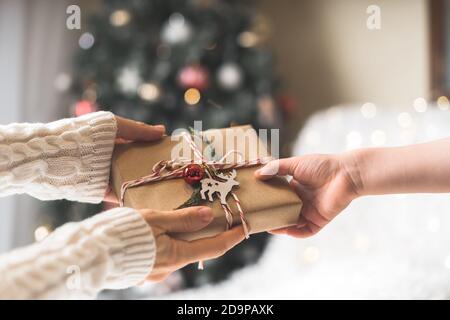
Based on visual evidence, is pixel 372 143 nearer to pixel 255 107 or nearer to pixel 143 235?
pixel 255 107

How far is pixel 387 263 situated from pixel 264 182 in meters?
0.94

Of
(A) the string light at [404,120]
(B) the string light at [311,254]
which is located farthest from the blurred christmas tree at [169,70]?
(A) the string light at [404,120]

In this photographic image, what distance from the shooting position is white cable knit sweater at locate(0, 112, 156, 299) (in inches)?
27.6

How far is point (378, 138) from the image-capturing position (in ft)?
6.20

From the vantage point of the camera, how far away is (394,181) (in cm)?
101

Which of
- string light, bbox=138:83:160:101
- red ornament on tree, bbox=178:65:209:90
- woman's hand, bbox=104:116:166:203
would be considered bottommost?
woman's hand, bbox=104:116:166:203

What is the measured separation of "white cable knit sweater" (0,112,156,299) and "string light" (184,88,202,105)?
110 cm

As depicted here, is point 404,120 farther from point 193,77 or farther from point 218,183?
point 218,183

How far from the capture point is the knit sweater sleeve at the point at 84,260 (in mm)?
693

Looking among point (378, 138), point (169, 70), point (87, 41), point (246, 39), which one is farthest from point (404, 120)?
point (87, 41)

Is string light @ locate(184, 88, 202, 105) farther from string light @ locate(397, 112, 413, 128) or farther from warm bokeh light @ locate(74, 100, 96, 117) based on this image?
string light @ locate(397, 112, 413, 128)

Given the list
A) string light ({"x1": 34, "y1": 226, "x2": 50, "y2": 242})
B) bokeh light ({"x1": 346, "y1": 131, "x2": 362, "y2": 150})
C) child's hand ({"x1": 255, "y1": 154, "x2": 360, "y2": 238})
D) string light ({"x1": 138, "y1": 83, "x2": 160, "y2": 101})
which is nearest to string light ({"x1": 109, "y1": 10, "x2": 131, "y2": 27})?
string light ({"x1": 138, "y1": 83, "x2": 160, "y2": 101})

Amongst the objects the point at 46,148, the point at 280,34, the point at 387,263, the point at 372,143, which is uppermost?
the point at 280,34
